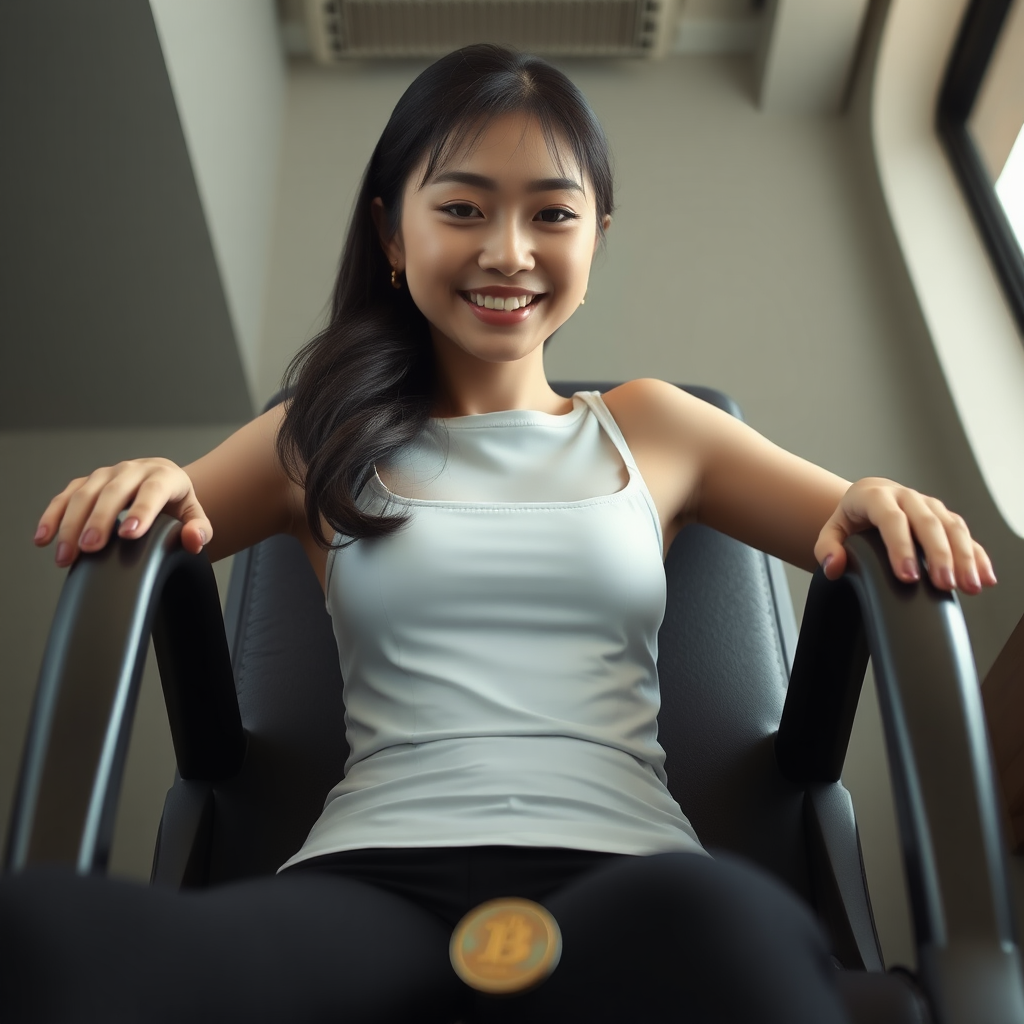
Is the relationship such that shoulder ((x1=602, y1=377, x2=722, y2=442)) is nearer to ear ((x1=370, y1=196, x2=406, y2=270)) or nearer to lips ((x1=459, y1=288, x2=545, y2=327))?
lips ((x1=459, y1=288, x2=545, y2=327))

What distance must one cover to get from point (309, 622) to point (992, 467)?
1.14 m

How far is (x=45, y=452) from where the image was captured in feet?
6.53

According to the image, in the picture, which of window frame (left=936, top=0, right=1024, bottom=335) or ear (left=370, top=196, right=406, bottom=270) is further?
window frame (left=936, top=0, right=1024, bottom=335)

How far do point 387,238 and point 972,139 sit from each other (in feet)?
4.64

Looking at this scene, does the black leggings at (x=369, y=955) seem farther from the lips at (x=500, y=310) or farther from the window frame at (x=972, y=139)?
the window frame at (x=972, y=139)

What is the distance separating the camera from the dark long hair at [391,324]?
1.02m

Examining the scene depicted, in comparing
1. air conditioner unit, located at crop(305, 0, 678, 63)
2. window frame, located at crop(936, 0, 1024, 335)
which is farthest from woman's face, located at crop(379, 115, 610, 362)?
air conditioner unit, located at crop(305, 0, 678, 63)

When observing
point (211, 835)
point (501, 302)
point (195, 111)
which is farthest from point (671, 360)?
point (211, 835)

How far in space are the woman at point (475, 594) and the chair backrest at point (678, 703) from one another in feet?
0.25

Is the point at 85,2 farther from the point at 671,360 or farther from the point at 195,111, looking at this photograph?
the point at 671,360

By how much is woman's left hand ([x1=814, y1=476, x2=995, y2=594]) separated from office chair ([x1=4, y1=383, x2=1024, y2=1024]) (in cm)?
1

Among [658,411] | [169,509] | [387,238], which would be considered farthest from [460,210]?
[169,509]

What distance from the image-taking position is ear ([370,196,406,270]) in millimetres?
1159

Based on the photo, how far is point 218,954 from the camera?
61 centimetres
